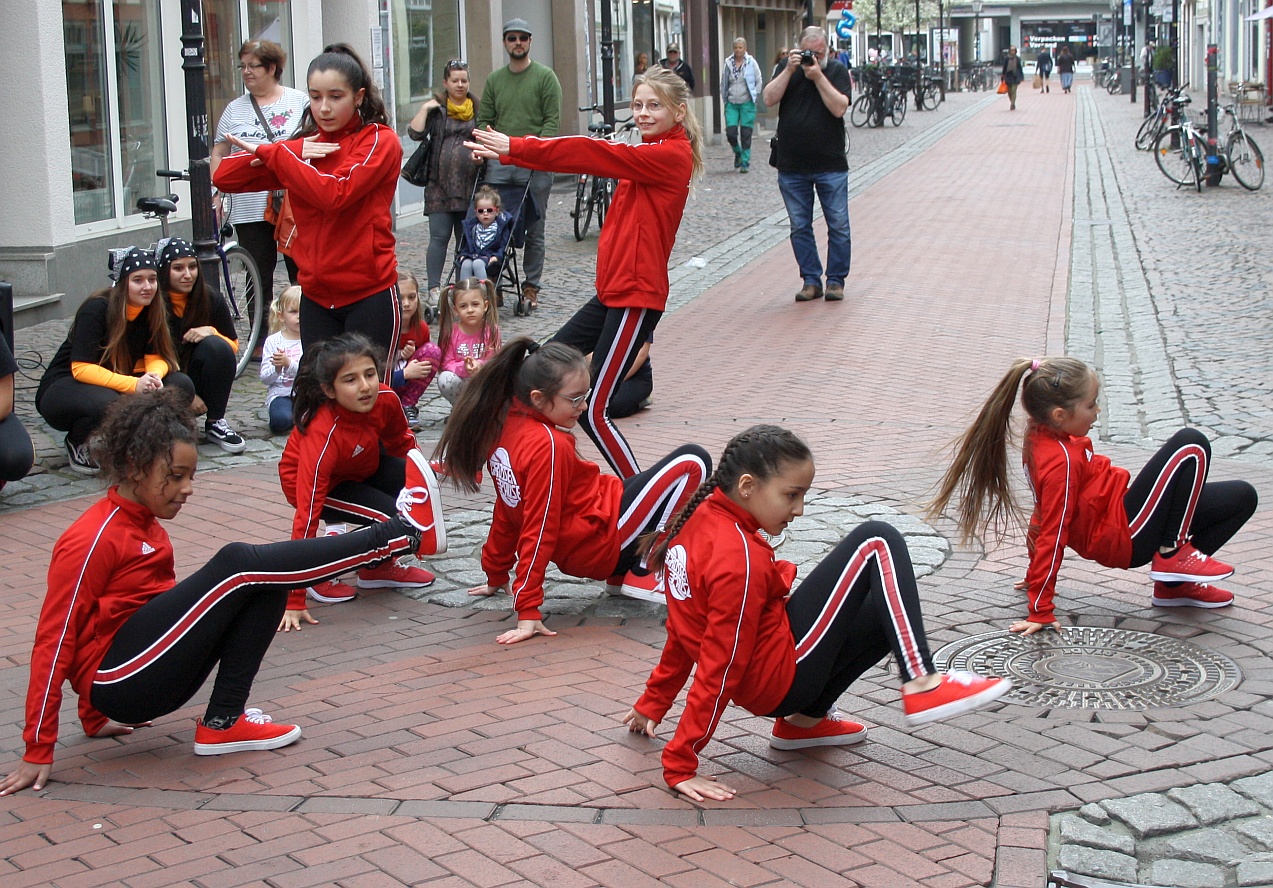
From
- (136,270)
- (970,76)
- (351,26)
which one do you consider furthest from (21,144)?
(970,76)

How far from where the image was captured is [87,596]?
4.07m

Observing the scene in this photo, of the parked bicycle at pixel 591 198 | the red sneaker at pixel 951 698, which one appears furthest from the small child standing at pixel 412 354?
the parked bicycle at pixel 591 198

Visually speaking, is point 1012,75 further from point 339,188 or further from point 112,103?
point 339,188

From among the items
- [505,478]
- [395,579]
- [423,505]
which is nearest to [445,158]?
[395,579]

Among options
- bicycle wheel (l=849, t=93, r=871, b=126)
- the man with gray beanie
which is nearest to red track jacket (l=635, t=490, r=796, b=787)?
the man with gray beanie

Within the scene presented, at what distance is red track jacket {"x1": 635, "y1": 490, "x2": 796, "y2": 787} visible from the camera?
12.5 feet

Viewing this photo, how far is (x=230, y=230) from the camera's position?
1075cm

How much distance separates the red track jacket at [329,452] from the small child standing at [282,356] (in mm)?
2451

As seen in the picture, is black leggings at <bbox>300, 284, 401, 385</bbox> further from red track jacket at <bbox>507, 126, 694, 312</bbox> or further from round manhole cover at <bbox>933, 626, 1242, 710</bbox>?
round manhole cover at <bbox>933, 626, 1242, 710</bbox>

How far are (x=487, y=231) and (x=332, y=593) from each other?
5.76 m

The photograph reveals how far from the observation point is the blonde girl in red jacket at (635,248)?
6309mm

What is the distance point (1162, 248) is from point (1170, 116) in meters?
11.6

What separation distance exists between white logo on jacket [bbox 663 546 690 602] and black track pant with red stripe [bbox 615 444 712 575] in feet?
4.23

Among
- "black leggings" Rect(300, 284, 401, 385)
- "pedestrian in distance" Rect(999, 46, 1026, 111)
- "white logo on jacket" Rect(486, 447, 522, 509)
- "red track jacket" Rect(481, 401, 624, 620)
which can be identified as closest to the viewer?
"red track jacket" Rect(481, 401, 624, 620)
